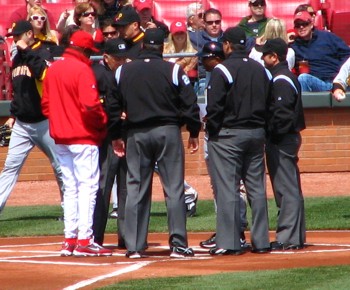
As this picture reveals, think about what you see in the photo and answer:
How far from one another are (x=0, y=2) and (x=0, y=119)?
→ 3.44 meters

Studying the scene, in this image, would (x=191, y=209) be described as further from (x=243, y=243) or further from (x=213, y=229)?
(x=243, y=243)

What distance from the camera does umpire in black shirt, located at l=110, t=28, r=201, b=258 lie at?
29.5 feet

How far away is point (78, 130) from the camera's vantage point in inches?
359

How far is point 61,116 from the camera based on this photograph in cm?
917

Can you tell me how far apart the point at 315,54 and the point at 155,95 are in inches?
253

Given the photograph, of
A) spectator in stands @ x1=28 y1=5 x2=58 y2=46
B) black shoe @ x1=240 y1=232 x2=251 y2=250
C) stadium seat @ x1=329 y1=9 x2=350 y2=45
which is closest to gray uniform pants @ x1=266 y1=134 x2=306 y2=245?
black shoe @ x1=240 y1=232 x2=251 y2=250

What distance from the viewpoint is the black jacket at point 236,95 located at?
9.04 m

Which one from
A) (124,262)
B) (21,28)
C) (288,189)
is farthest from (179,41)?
(124,262)

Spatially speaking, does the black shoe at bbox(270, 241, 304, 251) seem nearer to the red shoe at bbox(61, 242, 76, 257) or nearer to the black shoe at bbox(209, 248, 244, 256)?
the black shoe at bbox(209, 248, 244, 256)

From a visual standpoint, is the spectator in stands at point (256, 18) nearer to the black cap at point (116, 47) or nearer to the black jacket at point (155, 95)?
the black cap at point (116, 47)

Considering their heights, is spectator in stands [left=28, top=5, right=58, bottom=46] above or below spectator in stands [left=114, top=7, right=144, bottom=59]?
below

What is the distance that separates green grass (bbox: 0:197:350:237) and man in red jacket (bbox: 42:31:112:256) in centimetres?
206

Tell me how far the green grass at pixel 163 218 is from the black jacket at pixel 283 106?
2125mm

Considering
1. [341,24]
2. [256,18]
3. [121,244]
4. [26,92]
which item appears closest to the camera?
[121,244]
